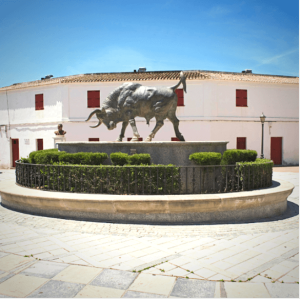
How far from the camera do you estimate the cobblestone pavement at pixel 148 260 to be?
3.08 metres

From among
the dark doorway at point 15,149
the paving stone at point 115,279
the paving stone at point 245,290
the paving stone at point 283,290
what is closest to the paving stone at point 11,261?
the paving stone at point 115,279

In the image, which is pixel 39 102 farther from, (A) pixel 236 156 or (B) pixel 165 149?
(A) pixel 236 156

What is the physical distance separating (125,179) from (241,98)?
1679cm

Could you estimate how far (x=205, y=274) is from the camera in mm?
3402

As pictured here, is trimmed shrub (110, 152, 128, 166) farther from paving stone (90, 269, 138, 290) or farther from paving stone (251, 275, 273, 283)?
paving stone (251, 275, 273, 283)

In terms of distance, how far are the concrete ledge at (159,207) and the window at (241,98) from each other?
15682mm

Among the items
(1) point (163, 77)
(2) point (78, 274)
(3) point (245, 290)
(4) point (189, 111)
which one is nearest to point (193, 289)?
(3) point (245, 290)

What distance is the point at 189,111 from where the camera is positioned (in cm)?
2008

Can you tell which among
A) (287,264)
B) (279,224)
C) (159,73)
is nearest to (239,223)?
(279,224)

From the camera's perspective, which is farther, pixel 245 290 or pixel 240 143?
pixel 240 143

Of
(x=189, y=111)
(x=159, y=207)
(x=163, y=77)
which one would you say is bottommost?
(x=159, y=207)

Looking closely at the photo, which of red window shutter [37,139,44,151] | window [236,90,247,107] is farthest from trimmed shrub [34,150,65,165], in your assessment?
window [236,90,247,107]

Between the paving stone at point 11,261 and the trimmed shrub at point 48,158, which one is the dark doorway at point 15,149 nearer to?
the trimmed shrub at point 48,158

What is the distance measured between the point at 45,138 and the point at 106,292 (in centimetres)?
1980
